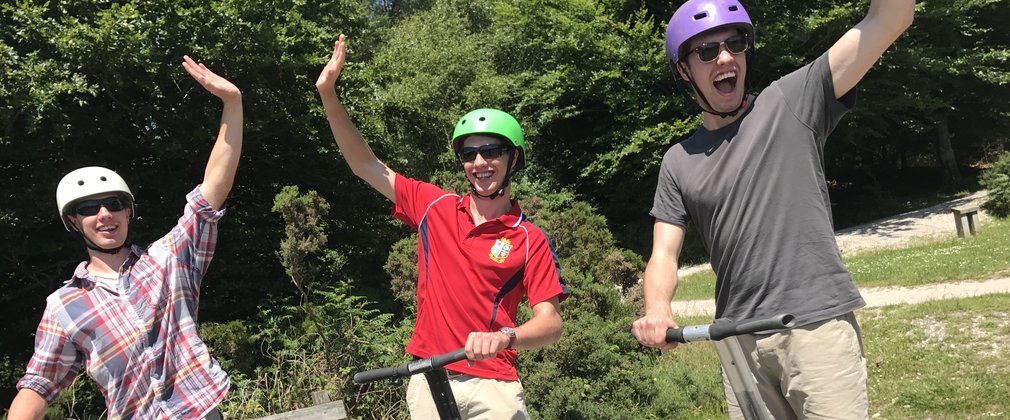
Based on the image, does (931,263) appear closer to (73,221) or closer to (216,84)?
(216,84)

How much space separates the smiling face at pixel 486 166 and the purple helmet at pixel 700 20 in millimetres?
891

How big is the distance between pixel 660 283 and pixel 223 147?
196 centimetres

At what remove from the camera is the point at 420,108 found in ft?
65.5

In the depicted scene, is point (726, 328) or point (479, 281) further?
point (479, 281)

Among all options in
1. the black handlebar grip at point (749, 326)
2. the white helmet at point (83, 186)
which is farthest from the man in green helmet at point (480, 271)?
the white helmet at point (83, 186)

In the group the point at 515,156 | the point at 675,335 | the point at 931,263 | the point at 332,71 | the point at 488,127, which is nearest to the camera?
the point at 675,335

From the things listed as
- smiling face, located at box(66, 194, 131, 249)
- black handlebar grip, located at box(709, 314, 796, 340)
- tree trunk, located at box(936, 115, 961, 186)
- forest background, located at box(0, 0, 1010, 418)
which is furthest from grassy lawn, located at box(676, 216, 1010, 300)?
smiling face, located at box(66, 194, 131, 249)

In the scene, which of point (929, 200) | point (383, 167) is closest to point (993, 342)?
point (383, 167)

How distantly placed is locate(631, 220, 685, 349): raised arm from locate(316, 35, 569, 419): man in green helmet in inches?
18.5

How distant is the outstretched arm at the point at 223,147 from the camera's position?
10.9ft

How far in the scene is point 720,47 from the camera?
304cm

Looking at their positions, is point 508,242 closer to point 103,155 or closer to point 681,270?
point 103,155

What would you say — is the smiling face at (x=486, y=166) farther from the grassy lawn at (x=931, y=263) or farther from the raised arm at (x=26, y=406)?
the grassy lawn at (x=931, y=263)

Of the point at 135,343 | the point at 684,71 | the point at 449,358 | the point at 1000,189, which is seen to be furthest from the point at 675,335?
the point at 1000,189
